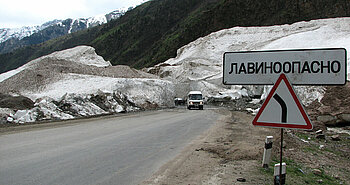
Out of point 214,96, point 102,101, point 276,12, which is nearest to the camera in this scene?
point 102,101

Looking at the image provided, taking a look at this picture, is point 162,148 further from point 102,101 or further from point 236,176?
point 102,101

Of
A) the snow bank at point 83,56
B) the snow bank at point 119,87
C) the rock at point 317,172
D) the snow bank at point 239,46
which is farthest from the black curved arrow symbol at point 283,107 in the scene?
the snow bank at point 83,56

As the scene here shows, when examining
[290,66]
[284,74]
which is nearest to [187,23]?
[290,66]

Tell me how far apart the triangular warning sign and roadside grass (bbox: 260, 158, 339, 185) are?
235 cm

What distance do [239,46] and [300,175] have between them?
216 ft

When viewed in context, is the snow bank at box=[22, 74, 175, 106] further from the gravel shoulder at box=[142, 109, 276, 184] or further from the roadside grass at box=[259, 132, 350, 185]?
the gravel shoulder at box=[142, 109, 276, 184]

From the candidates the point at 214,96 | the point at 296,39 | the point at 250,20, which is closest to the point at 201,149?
the point at 214,96

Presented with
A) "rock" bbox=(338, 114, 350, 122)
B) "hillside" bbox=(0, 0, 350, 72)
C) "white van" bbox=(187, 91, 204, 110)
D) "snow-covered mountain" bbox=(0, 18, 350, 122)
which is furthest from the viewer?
"hillside" bbox=(0, 0, 350, 72)

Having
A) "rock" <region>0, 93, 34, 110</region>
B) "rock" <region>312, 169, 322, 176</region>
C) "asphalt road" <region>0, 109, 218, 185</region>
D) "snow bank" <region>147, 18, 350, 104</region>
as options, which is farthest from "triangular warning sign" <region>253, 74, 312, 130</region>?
"snow bank" <region>147, 18, 350, 104</region>

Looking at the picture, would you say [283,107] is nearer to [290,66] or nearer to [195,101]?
[290,66]

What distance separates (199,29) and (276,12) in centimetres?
2568

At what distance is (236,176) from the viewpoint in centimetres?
635

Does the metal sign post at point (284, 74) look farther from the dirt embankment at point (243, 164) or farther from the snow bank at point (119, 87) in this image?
the snow bank at point (119, 87)

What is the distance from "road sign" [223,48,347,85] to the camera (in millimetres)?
4906
